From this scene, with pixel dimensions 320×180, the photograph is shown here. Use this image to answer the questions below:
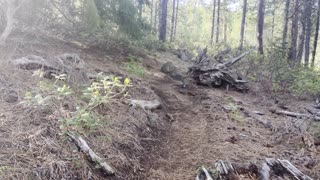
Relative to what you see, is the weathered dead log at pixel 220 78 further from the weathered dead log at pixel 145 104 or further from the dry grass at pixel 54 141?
the dry grass at pixel 54 141

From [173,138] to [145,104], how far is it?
103cm

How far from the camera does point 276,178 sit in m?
2.99

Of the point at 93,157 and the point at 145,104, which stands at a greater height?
the point at 145,104

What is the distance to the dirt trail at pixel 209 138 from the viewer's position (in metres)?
3.50

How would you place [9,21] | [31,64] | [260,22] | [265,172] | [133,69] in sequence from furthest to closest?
[260,22] < [133,69] < [9,21] < [31,64] < [265,172]

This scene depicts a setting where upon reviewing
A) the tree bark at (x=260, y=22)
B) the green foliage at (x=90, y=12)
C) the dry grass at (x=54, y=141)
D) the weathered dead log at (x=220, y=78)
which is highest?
the tree bark at (x=260, y=22)

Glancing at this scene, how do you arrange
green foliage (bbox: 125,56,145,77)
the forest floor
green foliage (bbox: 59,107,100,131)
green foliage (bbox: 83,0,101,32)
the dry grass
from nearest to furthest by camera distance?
the dry grass
the forest floor
green foliage (bbox: 59,107,100,131)
green foliage (bbox: 83,0,101,32)
green foliage (bbox: 125,56,145,77)

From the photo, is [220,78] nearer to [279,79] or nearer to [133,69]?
[279,79]

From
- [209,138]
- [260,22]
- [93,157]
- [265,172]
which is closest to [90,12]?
[209,138]

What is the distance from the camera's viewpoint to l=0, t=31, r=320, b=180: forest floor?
2973mm

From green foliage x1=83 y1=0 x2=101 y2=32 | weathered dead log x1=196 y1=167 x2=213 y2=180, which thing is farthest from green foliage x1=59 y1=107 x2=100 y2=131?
green foliage x1=83 y1=0 x2=101 y2=32

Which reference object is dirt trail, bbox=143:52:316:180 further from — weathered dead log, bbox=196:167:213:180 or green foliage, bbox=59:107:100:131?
green foliage, bbox=59:107:100:131

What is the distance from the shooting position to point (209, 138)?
4.31 m

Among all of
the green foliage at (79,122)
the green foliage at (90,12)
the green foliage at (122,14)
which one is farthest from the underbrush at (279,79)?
the green foliage at (79,122)
